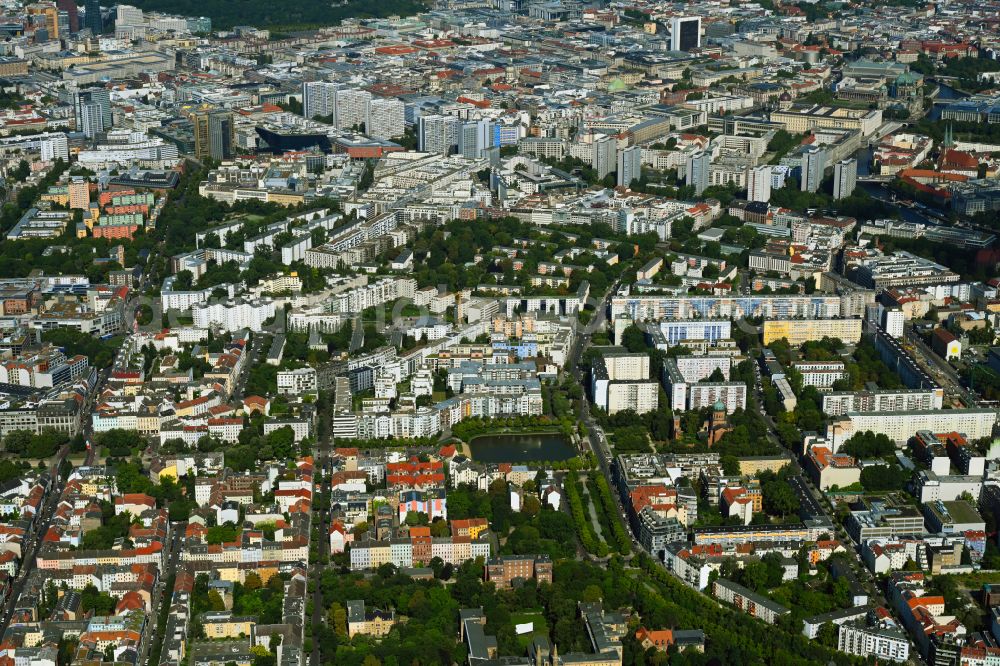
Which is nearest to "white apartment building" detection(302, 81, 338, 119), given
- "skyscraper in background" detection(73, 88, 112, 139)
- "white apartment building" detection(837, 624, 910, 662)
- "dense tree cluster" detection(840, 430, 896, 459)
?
"skyscraper in background" detection(73, 88, 112, 139)

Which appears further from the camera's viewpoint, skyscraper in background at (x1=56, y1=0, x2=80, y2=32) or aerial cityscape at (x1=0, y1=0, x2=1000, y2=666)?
skyscraper in background at (x1=56, y1=0, x2=80, y2=32)

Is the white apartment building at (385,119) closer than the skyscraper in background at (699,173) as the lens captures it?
No

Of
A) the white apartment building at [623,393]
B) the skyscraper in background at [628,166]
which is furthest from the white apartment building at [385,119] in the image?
the white apartment building at [623,393]

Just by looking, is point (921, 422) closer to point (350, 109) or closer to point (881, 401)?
point (881, 401)

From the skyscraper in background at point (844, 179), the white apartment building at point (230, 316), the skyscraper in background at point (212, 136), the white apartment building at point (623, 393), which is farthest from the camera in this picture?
the skyscraper in background at point (212, 136)

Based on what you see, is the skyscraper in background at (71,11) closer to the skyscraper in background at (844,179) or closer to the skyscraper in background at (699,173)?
the skyscraper in background at (699,173)

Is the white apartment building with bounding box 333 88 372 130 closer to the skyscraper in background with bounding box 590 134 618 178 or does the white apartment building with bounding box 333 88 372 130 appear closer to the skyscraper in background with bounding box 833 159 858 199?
the skyscraper in background with bounding box 590 134 618 178

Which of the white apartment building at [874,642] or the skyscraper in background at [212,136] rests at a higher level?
the skyscraper in background at [212,136]
